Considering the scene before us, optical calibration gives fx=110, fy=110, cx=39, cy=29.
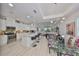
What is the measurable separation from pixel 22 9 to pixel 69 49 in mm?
1489

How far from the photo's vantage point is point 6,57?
2.67m

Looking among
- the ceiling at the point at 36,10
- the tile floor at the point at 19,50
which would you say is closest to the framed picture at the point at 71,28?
the ceiling at the point at 36,10

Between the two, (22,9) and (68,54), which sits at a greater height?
(22,9)

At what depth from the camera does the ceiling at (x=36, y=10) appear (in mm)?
2619

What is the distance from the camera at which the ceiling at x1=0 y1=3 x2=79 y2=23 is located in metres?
2.62

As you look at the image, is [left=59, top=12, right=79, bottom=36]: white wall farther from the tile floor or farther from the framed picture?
the tile floor

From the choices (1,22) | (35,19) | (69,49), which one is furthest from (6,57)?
(69,49)

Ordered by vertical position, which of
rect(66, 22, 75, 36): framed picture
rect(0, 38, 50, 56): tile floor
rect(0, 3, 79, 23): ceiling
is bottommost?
rect(0, 38, 50, 56): tile floor

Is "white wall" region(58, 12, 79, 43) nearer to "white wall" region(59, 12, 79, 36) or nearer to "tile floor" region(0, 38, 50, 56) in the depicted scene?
"white wall" region(59, 12, 79, 36)

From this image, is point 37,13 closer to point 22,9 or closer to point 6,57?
point 22,9

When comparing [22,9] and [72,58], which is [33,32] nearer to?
[22,9]

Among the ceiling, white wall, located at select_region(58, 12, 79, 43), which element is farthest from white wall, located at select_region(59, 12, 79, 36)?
the ceiling

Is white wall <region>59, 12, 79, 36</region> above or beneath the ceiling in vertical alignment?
beneath

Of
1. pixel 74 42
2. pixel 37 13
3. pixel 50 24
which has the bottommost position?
pixel 74 42
